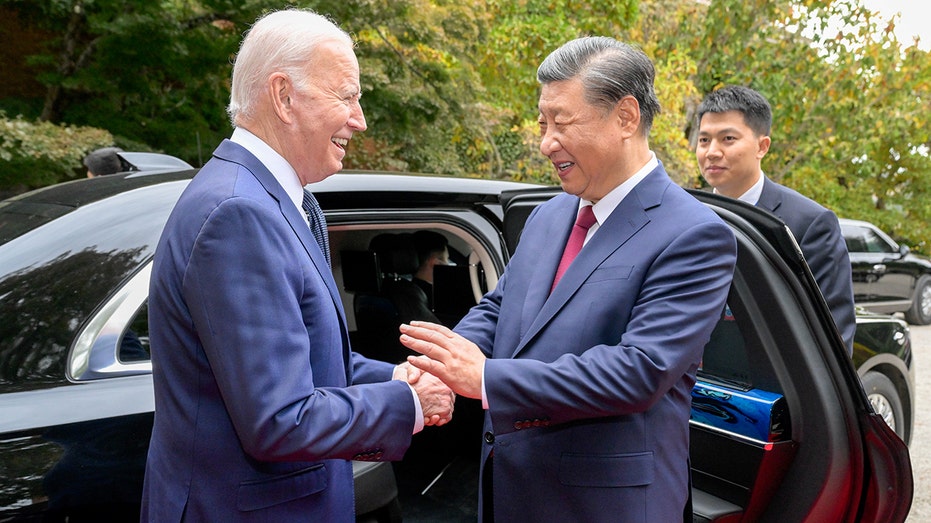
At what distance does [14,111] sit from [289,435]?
987 cm

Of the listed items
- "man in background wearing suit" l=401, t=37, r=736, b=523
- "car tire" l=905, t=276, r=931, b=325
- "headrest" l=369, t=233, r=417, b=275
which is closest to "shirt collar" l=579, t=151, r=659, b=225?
"man in background wearing suit" l=401, t=37, r=736, b=523

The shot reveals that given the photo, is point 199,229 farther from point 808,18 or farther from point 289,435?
point 808,18

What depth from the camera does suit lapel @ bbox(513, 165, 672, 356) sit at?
189cm

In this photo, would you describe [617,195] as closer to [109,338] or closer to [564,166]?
[564,166]

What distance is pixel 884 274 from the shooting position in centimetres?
1261

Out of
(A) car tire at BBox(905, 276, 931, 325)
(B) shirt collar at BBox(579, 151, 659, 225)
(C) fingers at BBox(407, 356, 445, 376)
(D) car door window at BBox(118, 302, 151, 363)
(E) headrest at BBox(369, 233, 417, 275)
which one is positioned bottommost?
(A) car tire at BBox(905, 276, 931, 325)

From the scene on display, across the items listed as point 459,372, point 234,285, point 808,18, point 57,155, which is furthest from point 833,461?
point 808,18

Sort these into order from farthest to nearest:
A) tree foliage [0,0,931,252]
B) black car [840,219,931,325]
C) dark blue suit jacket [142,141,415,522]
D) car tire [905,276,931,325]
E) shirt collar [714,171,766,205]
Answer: car tire [905,276,931,325] < black car [840,219,931,325] < tree foliage [0,0,931,252] < shirt collar [714,171,766,205] < dark blue suit jacket [142,141,415,522]

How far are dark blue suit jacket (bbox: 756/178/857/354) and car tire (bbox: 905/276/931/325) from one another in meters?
11.9

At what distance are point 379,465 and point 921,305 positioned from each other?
44.3ft

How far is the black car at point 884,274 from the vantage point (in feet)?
40.7

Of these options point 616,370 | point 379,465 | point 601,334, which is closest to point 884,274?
point 379,465

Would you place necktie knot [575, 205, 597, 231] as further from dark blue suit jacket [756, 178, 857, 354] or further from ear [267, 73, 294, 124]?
dark blue suit jacket [756, 178, 857, 354]

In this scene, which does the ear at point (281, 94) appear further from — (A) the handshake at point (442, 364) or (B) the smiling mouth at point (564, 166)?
(B) the smiling mouth at point (564, 166)
